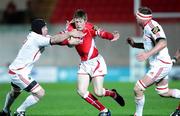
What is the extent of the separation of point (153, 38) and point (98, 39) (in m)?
11.0

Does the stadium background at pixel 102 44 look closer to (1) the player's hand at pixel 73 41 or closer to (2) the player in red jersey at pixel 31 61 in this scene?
(2) the player in red jersey at pixel 31 61

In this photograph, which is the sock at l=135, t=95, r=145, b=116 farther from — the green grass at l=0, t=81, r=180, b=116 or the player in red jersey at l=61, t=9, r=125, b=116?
the green grass at l=0, t=81, r=180, b=116

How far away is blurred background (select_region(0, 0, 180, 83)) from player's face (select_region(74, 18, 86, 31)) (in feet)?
31.8

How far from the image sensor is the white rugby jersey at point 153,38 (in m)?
11.4

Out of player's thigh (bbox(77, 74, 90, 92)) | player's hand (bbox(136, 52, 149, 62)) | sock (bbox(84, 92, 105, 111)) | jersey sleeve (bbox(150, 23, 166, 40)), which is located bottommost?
sock (bbox(84, 92, 105, 111))

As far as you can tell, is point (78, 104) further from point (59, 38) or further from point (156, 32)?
point (156, 32)

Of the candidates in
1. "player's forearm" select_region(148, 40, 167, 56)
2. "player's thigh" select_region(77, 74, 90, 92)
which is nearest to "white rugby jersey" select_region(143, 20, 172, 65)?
"player's forearm" select_region(148, 40, 167, 56)

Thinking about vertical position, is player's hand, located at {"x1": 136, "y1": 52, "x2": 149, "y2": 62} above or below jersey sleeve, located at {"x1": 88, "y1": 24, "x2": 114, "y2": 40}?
above

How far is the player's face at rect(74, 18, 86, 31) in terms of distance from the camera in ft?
39.2

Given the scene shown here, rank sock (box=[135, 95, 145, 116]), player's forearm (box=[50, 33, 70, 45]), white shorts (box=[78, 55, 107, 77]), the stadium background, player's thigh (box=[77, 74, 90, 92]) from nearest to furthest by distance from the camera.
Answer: player's forearm (box=[50, 33, 70, 45]) < sock (box=[135, 95, 145, 116]) < player's thigh (box=[77, 74, 90, 92]) < white shorts (box=[78, 55, 107, 77]) < the stadium background

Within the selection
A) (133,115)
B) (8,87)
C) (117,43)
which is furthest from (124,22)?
(133,115)

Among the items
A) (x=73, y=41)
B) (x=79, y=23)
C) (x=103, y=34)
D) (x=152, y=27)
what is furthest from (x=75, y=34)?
(x=152, y=27)

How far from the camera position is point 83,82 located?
1221cm

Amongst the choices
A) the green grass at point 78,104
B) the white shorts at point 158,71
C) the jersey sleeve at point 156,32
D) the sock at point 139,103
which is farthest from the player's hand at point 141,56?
the green grass at point 78,104
